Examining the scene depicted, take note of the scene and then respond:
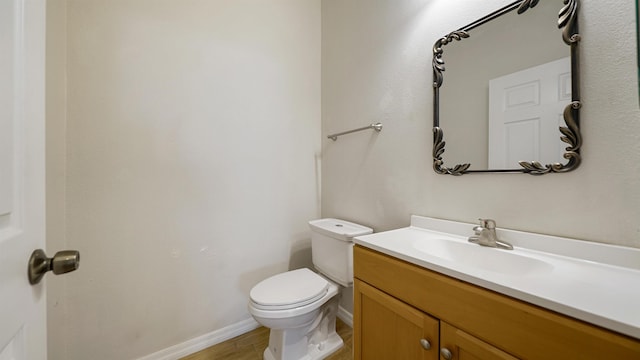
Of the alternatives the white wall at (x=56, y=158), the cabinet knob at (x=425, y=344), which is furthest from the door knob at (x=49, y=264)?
the cabinet knob at (x=425, y=344)

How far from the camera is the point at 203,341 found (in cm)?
140

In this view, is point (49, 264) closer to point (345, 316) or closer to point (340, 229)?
point (340, 229)

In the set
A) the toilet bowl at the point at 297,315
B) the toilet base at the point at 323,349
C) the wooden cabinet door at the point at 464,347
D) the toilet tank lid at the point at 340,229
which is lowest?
the toilet base at the point at 323,349

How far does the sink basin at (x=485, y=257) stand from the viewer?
76 centimetres

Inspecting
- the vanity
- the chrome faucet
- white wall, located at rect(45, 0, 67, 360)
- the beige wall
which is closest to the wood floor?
the beige wall

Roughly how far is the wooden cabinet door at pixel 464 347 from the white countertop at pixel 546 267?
0.15 meters

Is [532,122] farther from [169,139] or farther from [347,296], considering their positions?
[169,139]

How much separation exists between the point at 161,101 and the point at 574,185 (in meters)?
1.91

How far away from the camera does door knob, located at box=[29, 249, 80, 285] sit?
43 centimetres

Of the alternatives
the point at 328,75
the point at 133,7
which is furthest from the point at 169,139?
the point at 328,75

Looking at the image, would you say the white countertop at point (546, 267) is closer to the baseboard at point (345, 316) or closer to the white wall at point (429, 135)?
the white wall at point (429, 135)

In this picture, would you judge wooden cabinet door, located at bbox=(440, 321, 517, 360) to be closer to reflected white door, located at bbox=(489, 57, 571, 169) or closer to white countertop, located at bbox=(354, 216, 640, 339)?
white countertop, located at bbox=(354, 216, 640, 339)

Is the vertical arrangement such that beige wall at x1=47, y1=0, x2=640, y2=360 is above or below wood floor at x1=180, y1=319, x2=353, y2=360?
above

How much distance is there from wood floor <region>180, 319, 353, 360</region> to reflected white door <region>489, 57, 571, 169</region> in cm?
136
